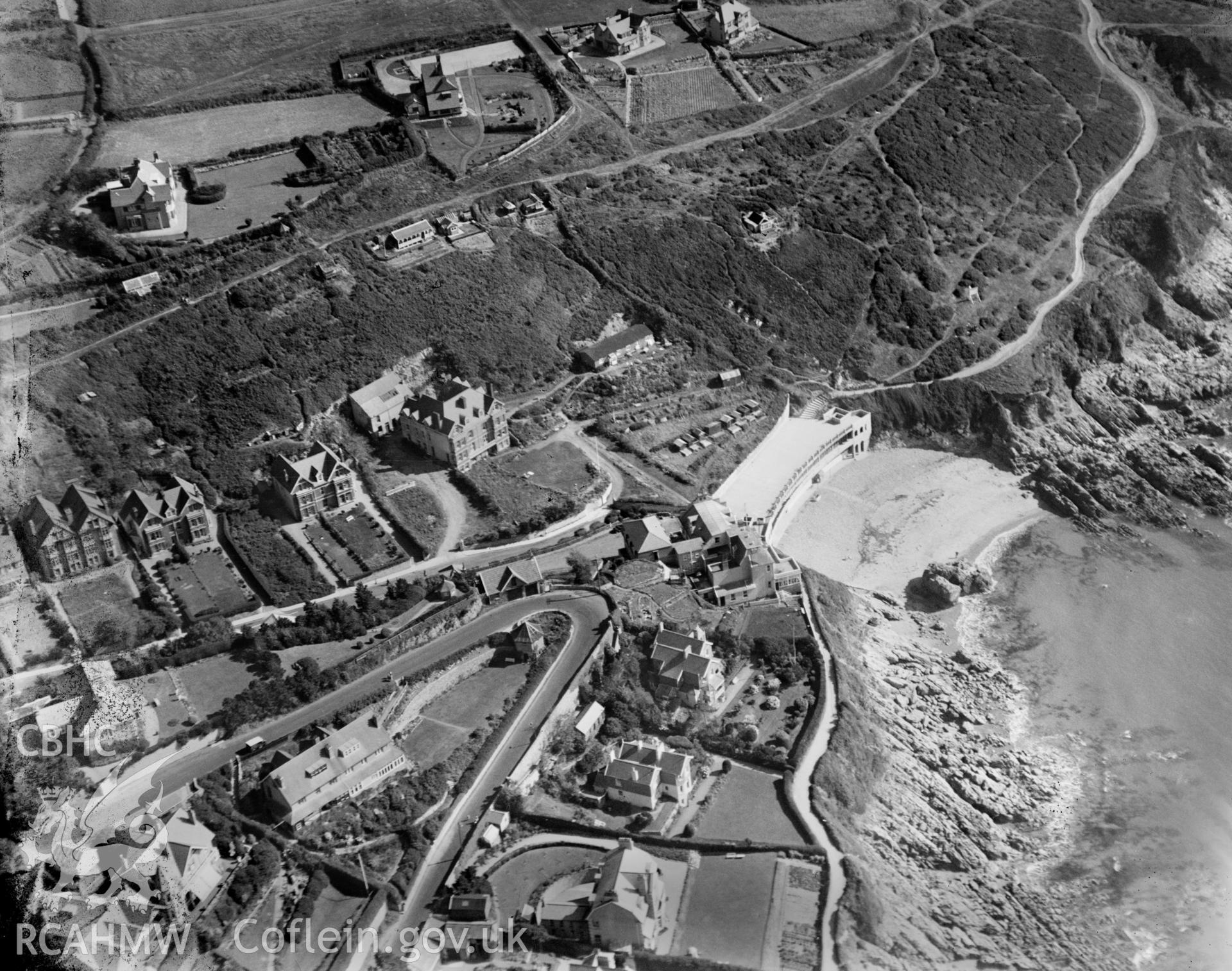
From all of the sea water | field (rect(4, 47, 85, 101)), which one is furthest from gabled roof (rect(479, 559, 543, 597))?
field (rect(4, 47, 85, 101))

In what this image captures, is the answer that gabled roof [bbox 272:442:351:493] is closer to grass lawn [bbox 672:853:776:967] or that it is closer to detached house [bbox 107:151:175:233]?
detached house [bbox 107:151:175:233]

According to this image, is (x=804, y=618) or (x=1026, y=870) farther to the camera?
(x=804, y=618)

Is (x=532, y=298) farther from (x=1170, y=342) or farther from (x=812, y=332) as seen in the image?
(x=1170, y=342)

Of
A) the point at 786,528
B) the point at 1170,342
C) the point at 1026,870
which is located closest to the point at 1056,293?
the point at 1170,342

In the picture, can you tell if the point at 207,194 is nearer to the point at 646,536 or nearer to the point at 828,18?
the point at 646,536

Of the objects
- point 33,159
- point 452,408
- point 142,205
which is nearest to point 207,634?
point 452,408

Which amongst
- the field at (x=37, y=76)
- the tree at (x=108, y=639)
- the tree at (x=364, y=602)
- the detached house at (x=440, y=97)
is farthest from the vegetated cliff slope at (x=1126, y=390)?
the field at (x=37, y=76)
